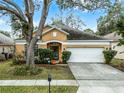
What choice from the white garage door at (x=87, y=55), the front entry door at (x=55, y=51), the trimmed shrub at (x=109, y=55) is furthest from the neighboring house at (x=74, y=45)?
the trimmed shrub at (x=109, y=55)

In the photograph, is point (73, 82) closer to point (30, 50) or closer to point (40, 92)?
point (40, 92)

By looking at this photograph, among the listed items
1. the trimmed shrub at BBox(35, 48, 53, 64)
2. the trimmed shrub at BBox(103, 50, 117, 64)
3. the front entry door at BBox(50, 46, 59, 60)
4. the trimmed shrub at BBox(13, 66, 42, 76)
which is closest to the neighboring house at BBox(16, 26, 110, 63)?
the front entry door at BBox(50, 46, 59, 60)

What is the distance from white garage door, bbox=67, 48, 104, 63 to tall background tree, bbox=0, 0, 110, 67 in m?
9.87

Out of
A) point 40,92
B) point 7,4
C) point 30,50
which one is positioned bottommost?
point 40,92

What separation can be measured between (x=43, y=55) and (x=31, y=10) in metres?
8.96

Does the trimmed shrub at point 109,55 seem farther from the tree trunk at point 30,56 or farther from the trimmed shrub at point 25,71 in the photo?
the trimmed shrub at point 25,71

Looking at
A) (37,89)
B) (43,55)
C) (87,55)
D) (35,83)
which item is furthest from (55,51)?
(37,89)

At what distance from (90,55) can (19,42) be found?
8956mm

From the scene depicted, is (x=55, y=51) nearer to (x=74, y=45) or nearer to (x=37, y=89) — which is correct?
(x=74, y=45)

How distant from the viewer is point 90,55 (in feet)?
104

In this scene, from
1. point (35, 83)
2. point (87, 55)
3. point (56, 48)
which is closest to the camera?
point (35, 83)

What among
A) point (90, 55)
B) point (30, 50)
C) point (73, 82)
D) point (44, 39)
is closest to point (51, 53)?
point (44, 39)

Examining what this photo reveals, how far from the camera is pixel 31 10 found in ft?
69.3

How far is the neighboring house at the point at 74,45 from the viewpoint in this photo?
31.3 meters
